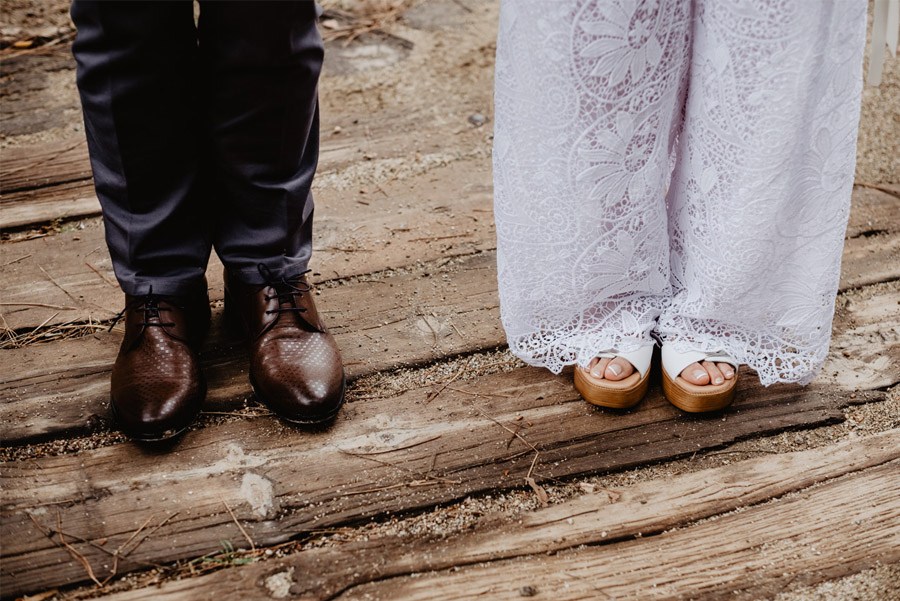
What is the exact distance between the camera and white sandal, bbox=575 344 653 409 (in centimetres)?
133

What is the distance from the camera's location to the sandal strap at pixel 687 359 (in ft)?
4.39

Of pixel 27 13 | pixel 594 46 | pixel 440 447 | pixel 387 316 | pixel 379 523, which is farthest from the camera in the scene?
pixel 27 13

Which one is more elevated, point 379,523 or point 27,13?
point 27,13

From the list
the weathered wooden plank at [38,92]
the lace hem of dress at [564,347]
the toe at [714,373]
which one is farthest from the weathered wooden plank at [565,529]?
the weathered wooden plank at [38,92]

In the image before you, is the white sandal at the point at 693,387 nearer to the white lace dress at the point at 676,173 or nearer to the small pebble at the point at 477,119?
the white lace dress at the point at 676,173

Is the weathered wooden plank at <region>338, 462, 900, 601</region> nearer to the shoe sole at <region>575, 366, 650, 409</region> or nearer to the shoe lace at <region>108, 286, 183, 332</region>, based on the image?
the shoe sole at <region>575, 366, 650, 409</region>

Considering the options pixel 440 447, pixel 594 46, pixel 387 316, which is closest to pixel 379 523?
pixel 440 447

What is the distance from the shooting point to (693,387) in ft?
4.34

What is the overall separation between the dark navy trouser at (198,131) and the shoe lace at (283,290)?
1 centimetres

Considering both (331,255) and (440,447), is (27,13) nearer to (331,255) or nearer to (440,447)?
(331,255)

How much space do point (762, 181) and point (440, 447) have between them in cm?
68

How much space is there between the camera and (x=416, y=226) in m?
1.80

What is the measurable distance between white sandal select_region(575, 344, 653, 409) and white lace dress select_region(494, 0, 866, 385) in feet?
0.08

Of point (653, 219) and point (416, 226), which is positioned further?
point (416, 226)
